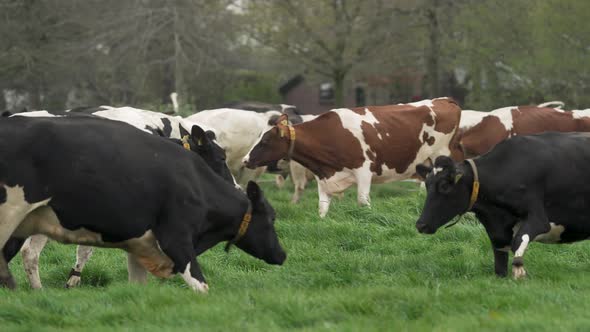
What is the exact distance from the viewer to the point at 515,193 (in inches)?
372

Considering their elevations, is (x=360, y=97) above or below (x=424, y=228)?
below

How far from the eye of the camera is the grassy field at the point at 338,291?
6934 millimetres

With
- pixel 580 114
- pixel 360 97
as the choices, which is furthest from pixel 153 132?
pixel 360 97

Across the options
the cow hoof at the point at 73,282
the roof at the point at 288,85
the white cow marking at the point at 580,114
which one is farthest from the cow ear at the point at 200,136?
the roof at the point at 288,85

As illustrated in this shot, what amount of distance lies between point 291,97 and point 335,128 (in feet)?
181

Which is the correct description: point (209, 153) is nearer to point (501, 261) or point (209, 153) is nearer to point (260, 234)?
point (260, 234)

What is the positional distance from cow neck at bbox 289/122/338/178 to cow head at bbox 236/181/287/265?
6.19 m

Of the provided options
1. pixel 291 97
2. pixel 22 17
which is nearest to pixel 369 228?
pixel 22 17

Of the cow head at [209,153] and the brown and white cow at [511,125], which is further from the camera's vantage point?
the brown and white cow at [511,125]

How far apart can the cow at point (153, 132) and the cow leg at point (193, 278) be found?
1678mm

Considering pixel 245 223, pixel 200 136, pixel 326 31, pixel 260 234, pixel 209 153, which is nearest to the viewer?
pixel 245 223

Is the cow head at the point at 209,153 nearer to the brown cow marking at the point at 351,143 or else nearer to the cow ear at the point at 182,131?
the cow ear at the point at 182,131

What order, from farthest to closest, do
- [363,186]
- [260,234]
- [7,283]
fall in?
[363,186], [260,234], [7,283]

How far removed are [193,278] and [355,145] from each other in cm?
755
